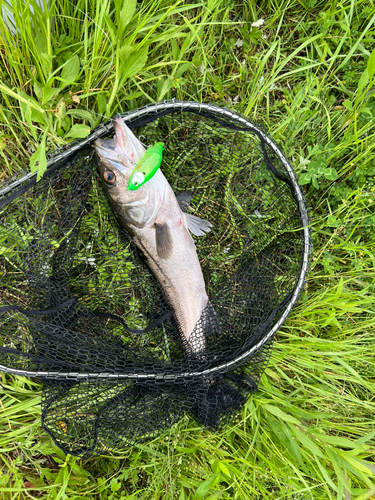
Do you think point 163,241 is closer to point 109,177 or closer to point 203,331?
point 109,177

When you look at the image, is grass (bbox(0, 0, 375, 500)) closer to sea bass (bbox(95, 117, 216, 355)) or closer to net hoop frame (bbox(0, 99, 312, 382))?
net hoop frame (bbox(0, 99, 312, 382))

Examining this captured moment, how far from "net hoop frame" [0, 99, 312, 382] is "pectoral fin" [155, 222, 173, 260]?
2.59 feet

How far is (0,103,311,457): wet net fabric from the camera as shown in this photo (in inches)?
95.7

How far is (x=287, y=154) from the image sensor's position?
2904 millimetres

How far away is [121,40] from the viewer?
7.33ft

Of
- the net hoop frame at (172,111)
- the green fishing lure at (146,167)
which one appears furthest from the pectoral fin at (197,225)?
the net hoop frame at (172,111)

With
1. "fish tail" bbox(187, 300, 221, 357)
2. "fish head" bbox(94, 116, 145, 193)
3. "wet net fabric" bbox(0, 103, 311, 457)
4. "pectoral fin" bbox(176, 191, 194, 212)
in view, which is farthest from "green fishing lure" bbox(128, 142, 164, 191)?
"fish tail" bbox(187, 300, 221, 357)

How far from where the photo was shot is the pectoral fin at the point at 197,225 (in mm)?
2711

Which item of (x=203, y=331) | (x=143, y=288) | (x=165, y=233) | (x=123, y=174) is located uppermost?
(x=123, y=174)

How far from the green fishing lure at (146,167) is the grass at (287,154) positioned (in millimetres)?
536

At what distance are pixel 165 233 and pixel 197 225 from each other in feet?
0.98

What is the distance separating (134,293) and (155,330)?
344 mm

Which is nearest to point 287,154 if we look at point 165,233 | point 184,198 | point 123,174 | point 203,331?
point 184,198

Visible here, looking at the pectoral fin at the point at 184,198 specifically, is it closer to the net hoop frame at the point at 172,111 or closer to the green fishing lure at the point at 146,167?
the green fishing lure at the point at 146,167
